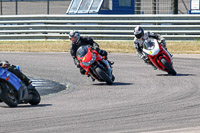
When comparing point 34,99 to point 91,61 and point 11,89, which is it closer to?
point 11,89

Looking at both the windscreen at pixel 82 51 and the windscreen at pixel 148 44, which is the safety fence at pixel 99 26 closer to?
the windscreen at pixel 148 44

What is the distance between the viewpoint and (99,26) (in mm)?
26312

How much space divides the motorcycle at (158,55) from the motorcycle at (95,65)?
225 centimetres

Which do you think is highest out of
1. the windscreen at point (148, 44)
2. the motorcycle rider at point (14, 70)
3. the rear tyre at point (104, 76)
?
the motorcycle rider at point (14, 70)

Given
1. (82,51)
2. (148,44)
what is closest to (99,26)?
(148,44)

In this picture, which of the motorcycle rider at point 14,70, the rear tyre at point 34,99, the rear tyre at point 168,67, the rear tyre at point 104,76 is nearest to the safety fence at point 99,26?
the rear tyre at point 168,67

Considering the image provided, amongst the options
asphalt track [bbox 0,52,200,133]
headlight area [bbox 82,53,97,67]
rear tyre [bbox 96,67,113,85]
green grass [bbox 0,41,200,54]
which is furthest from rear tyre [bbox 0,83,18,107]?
green grass [bbox 0,41,200,54]

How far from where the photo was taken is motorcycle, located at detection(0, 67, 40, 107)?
1007 centimetres

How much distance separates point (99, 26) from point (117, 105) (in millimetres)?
16025

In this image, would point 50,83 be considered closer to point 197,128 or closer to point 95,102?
point 95,102

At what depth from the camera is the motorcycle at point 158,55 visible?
16250 mm

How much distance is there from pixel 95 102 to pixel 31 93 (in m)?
1.18

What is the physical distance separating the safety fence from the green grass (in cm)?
31

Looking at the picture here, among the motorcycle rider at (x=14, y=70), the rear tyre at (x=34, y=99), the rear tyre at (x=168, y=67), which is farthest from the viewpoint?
the rear tyre at (x=168, y=67)
